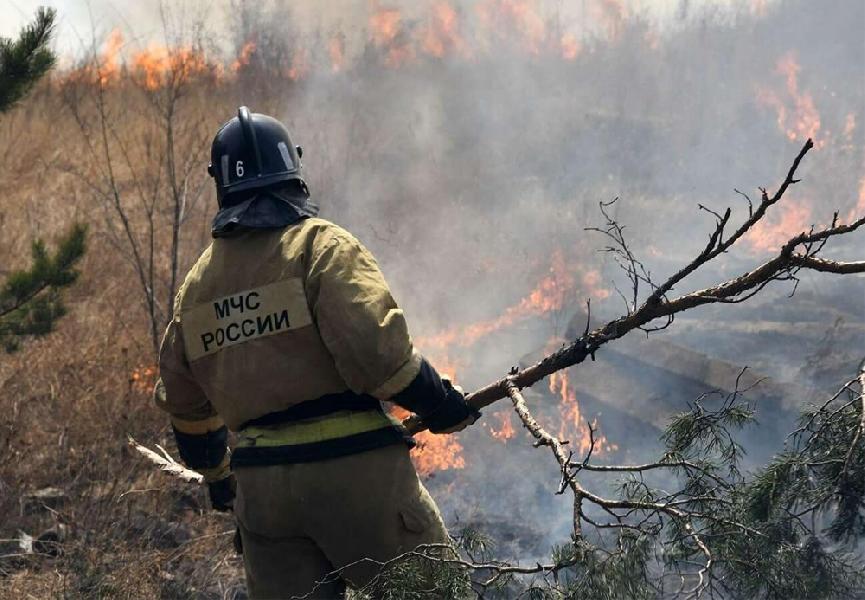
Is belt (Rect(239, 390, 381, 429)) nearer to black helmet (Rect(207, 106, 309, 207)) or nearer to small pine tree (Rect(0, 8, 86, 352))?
black helmet (Rect(207, 106, 309, 207))

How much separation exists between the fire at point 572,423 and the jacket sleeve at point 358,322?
17.4ft

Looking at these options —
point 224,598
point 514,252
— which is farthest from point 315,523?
point 514,252

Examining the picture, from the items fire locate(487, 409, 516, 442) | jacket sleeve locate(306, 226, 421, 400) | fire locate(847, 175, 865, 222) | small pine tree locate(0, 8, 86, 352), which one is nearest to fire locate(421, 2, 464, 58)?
fire locate(847, 175, 865, 222)

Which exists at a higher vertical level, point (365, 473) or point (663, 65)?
point (663, 65)

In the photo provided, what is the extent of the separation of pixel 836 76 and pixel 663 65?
319cm

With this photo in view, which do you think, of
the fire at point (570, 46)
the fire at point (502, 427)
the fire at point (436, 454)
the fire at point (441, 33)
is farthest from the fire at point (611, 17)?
the fire at point (436, 454)

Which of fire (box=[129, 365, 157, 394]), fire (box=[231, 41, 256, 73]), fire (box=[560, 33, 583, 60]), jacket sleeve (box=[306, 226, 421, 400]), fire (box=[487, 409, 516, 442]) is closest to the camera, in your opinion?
jacket sleeve (box=[306, 226, 421, 400])

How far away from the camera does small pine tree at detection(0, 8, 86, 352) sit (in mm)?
5086

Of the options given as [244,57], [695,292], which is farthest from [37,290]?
[244,57]

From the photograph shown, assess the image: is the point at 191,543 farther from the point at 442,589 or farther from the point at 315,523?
the point at 442,589

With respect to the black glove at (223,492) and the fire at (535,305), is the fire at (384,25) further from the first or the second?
the black glove at (223,492)

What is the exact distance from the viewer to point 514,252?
1252cm

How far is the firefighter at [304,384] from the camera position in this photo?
266 cm

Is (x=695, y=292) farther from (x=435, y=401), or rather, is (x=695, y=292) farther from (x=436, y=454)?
(x=436, y=454)
